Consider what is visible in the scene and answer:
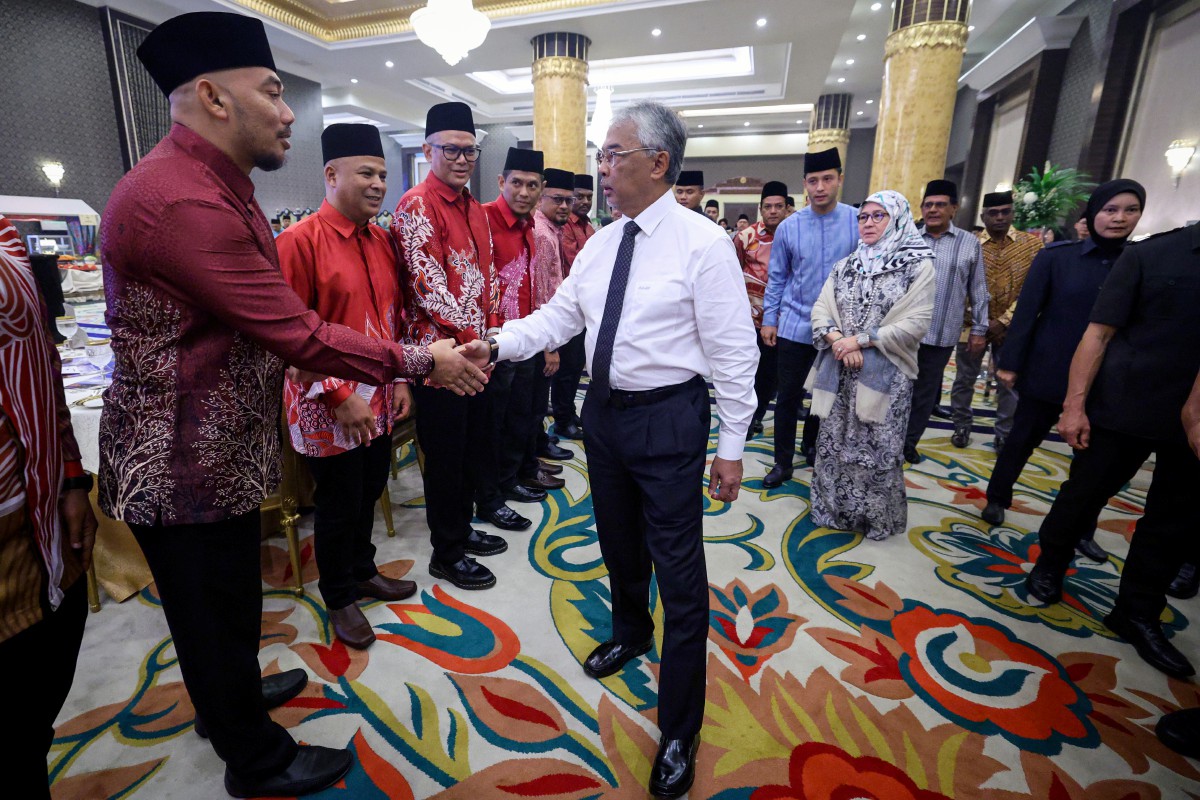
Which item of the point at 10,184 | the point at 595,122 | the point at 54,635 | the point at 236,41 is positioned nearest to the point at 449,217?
the point at 236,41

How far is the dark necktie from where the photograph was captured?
4.93 feet

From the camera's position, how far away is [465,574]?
236cm

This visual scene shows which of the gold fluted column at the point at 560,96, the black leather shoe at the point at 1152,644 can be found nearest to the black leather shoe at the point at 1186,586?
the black leather shoe at the point at 1152,644

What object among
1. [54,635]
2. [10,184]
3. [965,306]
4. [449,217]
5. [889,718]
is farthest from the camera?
[10,184]

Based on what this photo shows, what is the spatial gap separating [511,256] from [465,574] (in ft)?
5.02

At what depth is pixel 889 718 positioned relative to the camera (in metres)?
1.73

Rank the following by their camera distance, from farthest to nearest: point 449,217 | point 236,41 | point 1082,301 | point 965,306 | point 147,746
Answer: point 965,306, point 1082,301, point 449,217, point 147,746, point 236,41

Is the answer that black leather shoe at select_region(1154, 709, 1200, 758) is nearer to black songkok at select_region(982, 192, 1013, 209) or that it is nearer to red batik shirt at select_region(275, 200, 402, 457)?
red batik shirt at select_region(275, 200, 402, 457)

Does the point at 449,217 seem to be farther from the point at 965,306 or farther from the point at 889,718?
the point at 965,306

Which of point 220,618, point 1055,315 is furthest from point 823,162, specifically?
point 220,618

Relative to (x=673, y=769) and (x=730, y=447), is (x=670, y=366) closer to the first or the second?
(x=730, y=447)

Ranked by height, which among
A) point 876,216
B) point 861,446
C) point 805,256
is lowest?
point 861,446

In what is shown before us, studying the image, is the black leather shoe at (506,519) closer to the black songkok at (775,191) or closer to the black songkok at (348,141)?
the black songkok at (348,141)

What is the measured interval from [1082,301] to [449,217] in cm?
274
